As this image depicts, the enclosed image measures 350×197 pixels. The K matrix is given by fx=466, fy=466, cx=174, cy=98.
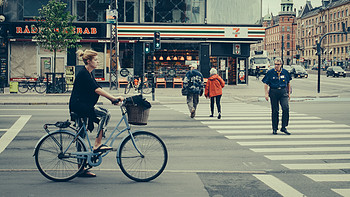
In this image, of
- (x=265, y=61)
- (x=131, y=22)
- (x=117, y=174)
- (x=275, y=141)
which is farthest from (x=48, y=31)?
(x=265, y=61)

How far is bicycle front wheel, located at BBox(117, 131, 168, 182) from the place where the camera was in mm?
6402

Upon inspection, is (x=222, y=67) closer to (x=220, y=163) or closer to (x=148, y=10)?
(x=148, y=10)

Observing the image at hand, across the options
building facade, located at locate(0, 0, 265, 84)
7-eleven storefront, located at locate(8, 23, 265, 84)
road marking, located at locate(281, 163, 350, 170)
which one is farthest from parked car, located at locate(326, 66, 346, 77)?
road marking, located at locate(281, 163, 350, 170)

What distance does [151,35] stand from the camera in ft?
116

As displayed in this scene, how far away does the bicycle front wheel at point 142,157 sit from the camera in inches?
252

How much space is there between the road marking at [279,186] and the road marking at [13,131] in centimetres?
526

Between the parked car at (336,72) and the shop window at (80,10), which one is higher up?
the shop window at (80,10)

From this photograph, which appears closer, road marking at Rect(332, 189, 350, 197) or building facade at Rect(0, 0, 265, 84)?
road marking at Rect(332, 189, 350, 197)

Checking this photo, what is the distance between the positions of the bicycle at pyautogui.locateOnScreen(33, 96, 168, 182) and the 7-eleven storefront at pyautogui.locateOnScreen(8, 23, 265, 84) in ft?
91.4

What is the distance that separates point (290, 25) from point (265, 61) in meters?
96.2

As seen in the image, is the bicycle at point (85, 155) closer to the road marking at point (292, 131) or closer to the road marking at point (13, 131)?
the road marking at point (13, 131)

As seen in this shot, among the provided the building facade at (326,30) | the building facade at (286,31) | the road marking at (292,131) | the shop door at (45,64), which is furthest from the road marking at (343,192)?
the building facade at (286,31)

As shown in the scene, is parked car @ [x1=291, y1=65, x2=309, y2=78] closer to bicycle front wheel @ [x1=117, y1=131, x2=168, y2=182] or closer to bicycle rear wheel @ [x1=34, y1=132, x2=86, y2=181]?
bicycle front wheel @ [x1=117, y1=131, x2=168, y2=182]

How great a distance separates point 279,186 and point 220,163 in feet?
5.83
